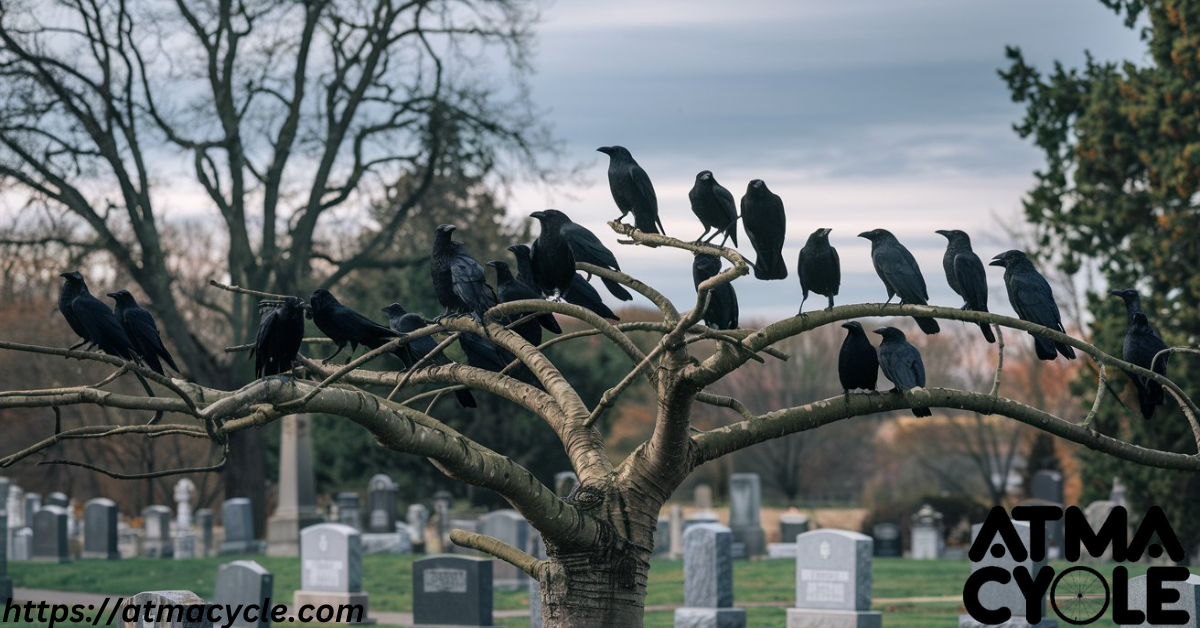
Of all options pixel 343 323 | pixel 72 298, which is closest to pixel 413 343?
pixel 343 323

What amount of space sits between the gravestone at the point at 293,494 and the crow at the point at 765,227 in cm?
2164

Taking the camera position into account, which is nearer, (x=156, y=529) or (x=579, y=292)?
(x=579, y=292)

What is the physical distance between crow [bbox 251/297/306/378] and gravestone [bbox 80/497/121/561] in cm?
2309

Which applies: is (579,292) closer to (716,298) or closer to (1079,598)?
(716,298)

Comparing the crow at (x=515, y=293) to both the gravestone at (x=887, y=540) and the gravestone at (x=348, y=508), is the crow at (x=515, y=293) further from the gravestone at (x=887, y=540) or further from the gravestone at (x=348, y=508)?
the gravestone at (x=887, y=540)

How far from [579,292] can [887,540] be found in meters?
23.7

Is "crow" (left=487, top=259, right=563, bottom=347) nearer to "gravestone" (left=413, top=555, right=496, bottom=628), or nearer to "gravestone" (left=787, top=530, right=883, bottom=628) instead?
"gravestone" (left=413, top=555, right=496, bottom=628)

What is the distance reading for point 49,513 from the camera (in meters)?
26.7

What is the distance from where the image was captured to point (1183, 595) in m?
10.1

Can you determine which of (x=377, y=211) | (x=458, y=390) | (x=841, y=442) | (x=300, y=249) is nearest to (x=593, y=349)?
(x=377, y=211)

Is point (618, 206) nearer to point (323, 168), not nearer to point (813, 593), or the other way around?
point (813, 593)

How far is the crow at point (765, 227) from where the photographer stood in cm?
660

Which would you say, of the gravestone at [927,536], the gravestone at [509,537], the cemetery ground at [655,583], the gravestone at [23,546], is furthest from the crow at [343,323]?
the gravestone at [927,536]

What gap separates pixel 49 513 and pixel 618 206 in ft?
74.5
